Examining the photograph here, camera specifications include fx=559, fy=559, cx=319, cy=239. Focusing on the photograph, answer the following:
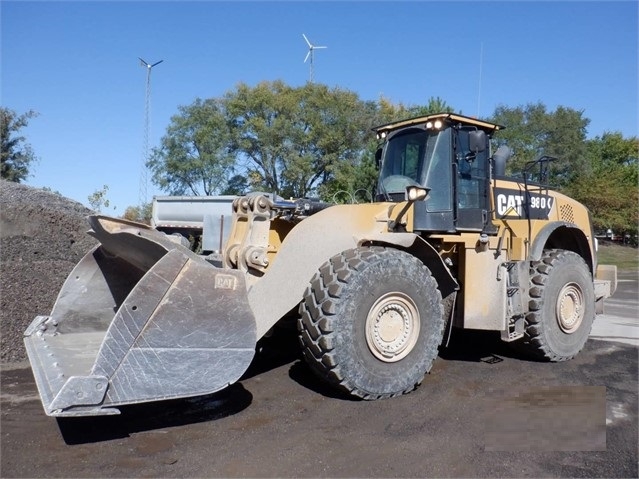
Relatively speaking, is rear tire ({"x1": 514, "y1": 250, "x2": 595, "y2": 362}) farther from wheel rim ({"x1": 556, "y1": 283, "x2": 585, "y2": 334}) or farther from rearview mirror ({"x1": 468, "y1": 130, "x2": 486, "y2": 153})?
rearview mirror ({"x1": 468, "y1": 130, "x2": 486, "y2": 153})

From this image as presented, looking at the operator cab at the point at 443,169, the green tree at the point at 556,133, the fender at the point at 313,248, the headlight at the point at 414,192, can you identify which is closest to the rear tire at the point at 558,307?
the operator cab at the point at 443,169

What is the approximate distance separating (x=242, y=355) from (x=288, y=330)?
2.07 meters

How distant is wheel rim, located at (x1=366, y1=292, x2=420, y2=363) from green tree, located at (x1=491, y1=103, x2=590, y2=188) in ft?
105

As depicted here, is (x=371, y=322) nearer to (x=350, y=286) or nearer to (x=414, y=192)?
(x=350, y=286)

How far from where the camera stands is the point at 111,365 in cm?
346

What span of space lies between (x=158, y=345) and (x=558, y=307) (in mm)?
4598

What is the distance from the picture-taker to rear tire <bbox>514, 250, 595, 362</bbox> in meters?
6.12

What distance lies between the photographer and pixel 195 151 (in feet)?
99.2

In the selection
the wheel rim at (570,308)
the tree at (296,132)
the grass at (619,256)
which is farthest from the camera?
the tree at (296,132)

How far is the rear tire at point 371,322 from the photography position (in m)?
4.35

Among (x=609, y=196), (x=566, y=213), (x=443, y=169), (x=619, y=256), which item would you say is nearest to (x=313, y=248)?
(x=443, y=169)

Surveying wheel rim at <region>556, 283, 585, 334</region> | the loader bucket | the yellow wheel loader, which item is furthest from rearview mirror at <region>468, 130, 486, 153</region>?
the loader bucket

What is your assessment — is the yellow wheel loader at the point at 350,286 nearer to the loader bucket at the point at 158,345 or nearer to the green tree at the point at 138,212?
the loader bucket at the point at 158,345

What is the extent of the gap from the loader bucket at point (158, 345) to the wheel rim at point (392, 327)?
110 centimetres
